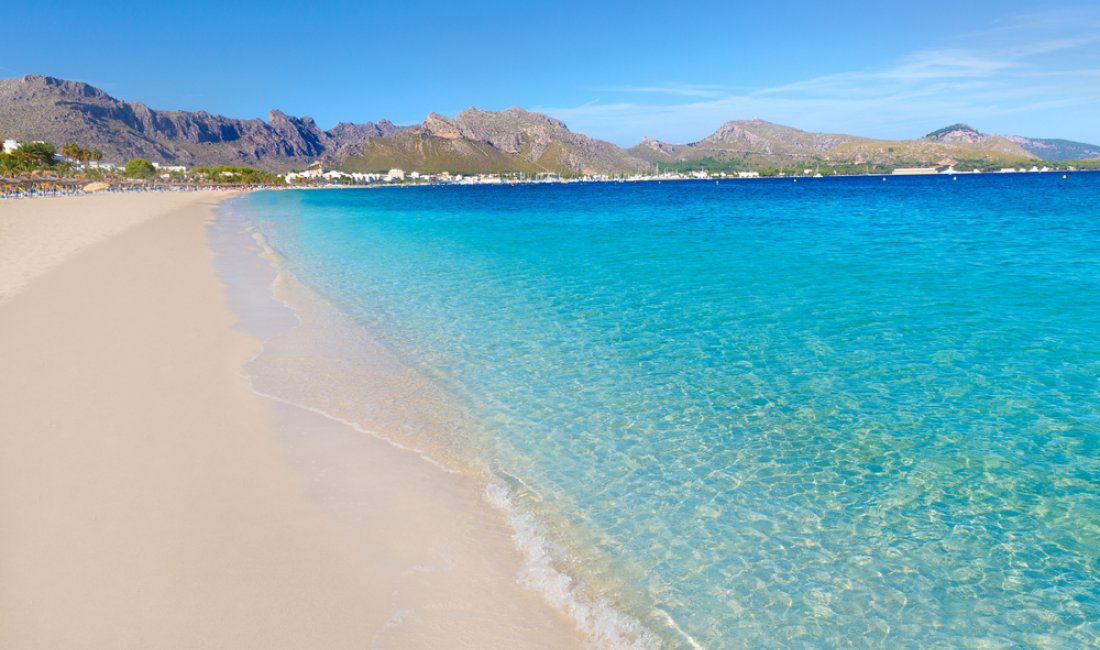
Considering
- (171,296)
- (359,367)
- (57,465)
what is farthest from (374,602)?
(171,296)

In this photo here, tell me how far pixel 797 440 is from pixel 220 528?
692 cm

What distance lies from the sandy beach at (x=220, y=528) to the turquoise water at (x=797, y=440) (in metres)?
1.05

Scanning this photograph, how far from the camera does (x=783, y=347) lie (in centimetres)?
1232

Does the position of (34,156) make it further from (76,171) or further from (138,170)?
(138,170)

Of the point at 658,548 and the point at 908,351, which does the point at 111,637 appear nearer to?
the point at 658,548

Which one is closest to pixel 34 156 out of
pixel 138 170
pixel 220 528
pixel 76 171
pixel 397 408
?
pixel 76 171

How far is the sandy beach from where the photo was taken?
472 centimetres

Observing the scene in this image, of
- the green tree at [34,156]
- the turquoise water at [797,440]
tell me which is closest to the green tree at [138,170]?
the green tree at [34,156]

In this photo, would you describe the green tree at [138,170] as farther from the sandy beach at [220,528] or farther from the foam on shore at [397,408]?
the sandy beach at [220,528]

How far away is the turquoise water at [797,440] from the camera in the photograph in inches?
204

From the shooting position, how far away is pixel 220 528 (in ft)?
19.7

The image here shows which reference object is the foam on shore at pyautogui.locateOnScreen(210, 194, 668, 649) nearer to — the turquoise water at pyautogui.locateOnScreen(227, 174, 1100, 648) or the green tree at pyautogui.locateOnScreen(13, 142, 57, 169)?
the turquoise water at pyautogui.locateOnScreen(227, 174, 1100, 648)

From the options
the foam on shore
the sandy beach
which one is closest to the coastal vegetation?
the foam on shore

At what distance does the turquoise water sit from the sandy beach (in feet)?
3.45
